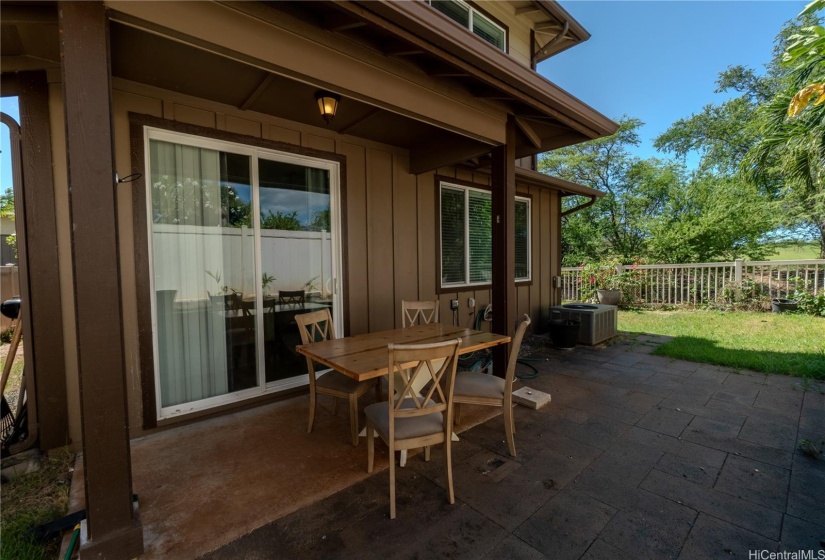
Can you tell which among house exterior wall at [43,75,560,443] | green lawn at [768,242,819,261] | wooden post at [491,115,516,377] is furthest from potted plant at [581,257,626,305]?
green lawn at [768,242,819,261]

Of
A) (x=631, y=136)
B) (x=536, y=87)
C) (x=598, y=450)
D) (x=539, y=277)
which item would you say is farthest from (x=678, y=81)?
(x=598, y=450)

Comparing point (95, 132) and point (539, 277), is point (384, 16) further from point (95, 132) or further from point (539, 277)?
point (539, 277)

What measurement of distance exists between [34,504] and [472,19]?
6.44 m

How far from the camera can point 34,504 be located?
1.92m

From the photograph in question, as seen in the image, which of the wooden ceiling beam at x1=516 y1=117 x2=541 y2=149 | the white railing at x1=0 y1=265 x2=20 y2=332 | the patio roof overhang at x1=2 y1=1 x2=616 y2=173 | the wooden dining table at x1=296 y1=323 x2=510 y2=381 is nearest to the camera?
the patio roof overhang at x1=2 y1=1 x2=616 y2=173

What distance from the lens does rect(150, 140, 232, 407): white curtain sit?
2709mm

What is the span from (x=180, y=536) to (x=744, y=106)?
19807 mm

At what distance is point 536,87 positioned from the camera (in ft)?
8.61

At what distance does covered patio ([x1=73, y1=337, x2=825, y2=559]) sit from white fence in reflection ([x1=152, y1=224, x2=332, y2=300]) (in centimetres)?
115

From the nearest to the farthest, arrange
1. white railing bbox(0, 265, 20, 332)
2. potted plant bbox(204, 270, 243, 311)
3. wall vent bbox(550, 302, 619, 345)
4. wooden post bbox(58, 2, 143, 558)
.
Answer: wooden post bbox(58, 2, 143, 558) → potted plant bbox(204, 270, 243, 311) → white railing bbox(0, 265, 20, 332) → wall vent bbox(550, 302, 619, 345)

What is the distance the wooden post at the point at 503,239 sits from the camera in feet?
10.8

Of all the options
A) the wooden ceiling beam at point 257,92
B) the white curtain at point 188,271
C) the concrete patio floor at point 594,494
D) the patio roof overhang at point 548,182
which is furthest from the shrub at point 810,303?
the white curtain at point 188,271

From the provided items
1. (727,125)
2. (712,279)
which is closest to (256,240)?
(712,279)

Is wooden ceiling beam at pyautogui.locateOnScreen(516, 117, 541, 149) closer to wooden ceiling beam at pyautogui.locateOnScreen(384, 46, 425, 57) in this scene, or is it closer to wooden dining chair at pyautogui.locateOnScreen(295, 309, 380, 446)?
wooden ceiling beam at pyautogui.locateOnScreen(384, 46, 425, 57)
